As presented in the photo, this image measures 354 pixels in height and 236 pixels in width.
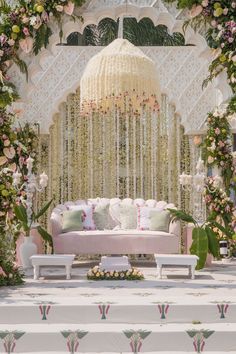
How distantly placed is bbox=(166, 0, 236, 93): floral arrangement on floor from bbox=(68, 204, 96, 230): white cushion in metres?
4.37

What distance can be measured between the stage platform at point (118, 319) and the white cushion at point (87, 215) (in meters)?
3.61

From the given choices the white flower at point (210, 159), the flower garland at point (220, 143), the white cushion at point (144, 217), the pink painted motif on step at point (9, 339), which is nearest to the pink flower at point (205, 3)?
the white flower at point (210, 159)

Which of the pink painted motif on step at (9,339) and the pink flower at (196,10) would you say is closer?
the pink painted motif on step at (9,339)

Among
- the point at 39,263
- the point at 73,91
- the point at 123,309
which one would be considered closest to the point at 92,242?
the point at 39,263

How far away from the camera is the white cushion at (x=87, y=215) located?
11.2m

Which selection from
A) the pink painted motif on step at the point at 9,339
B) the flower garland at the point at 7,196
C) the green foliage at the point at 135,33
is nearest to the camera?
the pink painted motif on step at the point at 9,339

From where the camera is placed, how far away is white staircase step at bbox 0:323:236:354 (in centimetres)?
537

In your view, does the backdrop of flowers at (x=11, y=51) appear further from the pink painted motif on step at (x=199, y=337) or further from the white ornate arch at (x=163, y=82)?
the white ornate arch at (x=163, y=82)

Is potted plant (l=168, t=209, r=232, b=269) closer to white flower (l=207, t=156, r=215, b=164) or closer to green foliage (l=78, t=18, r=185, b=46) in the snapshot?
white flower (l=207, t=156, r=215, b=164)

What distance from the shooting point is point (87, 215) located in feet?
37.0

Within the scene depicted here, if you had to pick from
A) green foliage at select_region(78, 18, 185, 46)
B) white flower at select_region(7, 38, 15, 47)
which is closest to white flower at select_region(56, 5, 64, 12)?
white flower at select_region(7, 38, 15, 47)

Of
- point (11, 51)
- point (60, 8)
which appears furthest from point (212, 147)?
point (11, 51)

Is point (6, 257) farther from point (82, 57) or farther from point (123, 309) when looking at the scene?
point (82, 57)

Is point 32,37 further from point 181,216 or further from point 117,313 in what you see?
point 181,216
